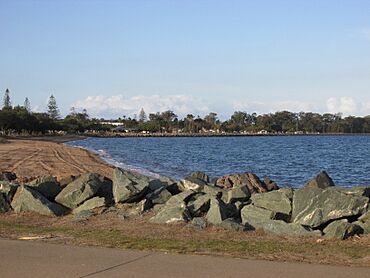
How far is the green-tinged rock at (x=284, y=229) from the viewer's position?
427 inches

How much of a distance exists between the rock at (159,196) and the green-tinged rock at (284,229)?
325 centimetres

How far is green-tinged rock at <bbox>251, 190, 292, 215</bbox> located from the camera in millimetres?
12453

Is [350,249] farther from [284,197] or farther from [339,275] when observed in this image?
[284,197]

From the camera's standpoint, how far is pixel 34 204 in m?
13.8

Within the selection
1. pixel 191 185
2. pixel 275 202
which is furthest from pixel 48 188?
pixel 275 202

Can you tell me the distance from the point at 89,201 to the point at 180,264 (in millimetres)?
6474

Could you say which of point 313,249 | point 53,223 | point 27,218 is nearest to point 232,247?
point 313,249

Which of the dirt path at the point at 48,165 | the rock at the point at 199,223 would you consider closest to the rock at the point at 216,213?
the rock at the point at 199,223

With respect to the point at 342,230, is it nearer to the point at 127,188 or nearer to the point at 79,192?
the point at 127,188

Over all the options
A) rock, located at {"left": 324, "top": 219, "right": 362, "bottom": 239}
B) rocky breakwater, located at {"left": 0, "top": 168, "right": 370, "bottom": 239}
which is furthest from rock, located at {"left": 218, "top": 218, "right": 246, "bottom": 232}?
rock, located at {"left": 324, "top": 219, "right": 362, "bottom": 239}

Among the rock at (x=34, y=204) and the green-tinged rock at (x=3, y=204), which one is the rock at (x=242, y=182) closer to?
the rock at (x=34, y=204)

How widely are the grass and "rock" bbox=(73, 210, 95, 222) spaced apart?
5.16 ft

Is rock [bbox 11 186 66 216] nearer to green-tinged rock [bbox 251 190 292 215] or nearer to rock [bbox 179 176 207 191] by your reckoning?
rock [bbox 179 176 207 191]

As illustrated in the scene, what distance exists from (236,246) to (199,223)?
223 centimetres
